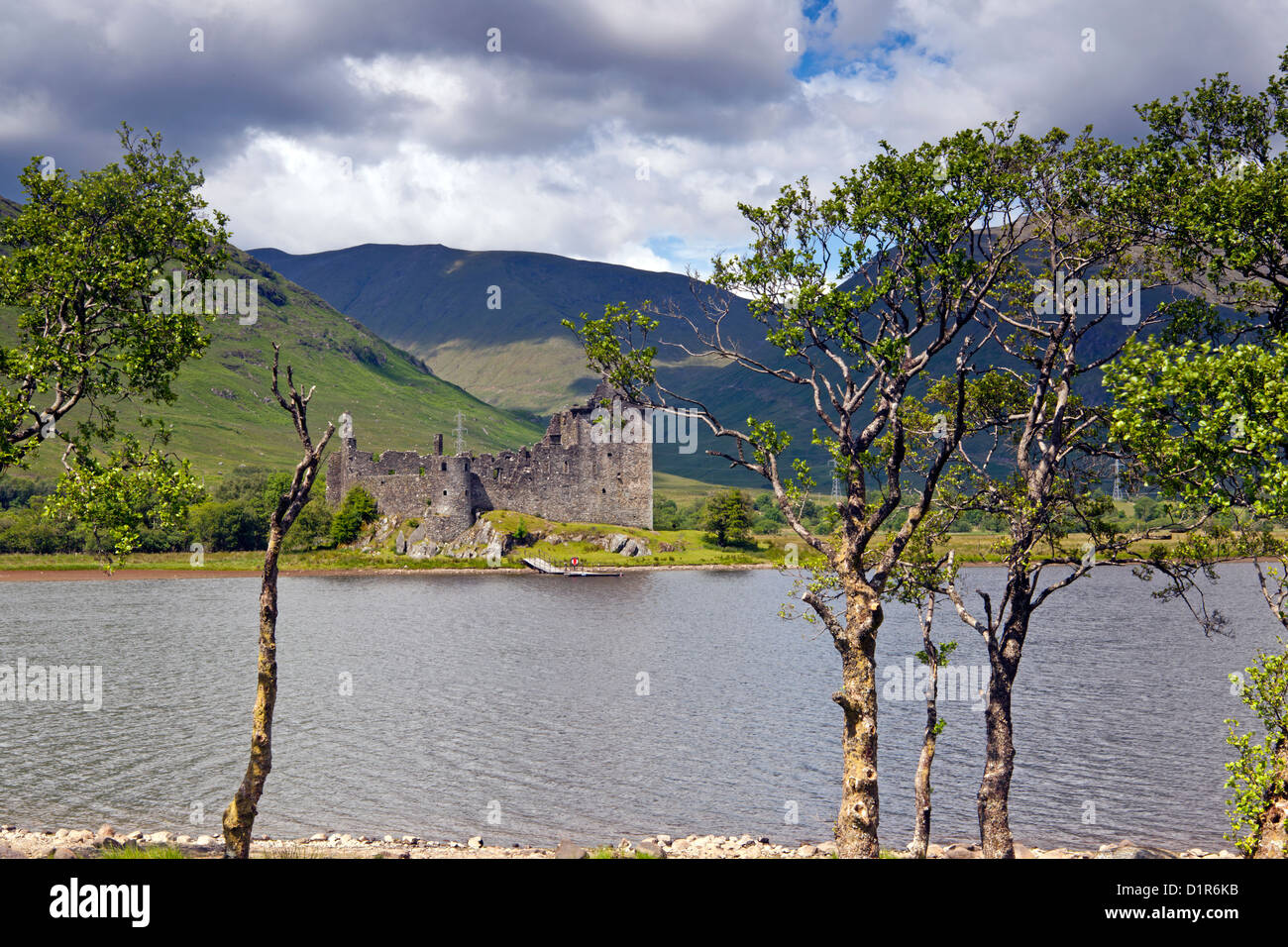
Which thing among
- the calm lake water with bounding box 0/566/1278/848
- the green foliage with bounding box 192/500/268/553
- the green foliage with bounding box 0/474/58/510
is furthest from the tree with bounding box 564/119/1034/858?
the green foliage with bounding box 0/474/58/510

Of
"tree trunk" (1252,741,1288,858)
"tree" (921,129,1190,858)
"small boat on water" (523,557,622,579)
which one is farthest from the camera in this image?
"small boat on water" (523,557,622,579)

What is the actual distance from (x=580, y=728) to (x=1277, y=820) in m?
25.3

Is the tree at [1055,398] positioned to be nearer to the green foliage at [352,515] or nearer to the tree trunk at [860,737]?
the tree trunk at [860,737]

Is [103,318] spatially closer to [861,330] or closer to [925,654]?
[861,330]

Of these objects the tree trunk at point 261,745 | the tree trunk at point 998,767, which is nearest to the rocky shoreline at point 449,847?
the tree trunk at point 998,767

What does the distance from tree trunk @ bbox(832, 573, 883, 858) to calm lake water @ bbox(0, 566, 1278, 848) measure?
1101cm

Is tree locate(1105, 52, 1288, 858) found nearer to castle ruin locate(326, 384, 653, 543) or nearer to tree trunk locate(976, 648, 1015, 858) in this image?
tree trunk locate(976, 648, 1015, 858)

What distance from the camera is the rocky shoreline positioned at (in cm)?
1884

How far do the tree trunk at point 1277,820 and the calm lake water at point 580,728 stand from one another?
1111 centimetres

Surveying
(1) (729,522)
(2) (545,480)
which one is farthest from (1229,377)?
(1) (729,522)

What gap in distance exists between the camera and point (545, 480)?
98.9m

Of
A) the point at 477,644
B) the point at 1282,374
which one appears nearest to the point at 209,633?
the point at 477,644

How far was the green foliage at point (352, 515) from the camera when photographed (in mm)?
98625
